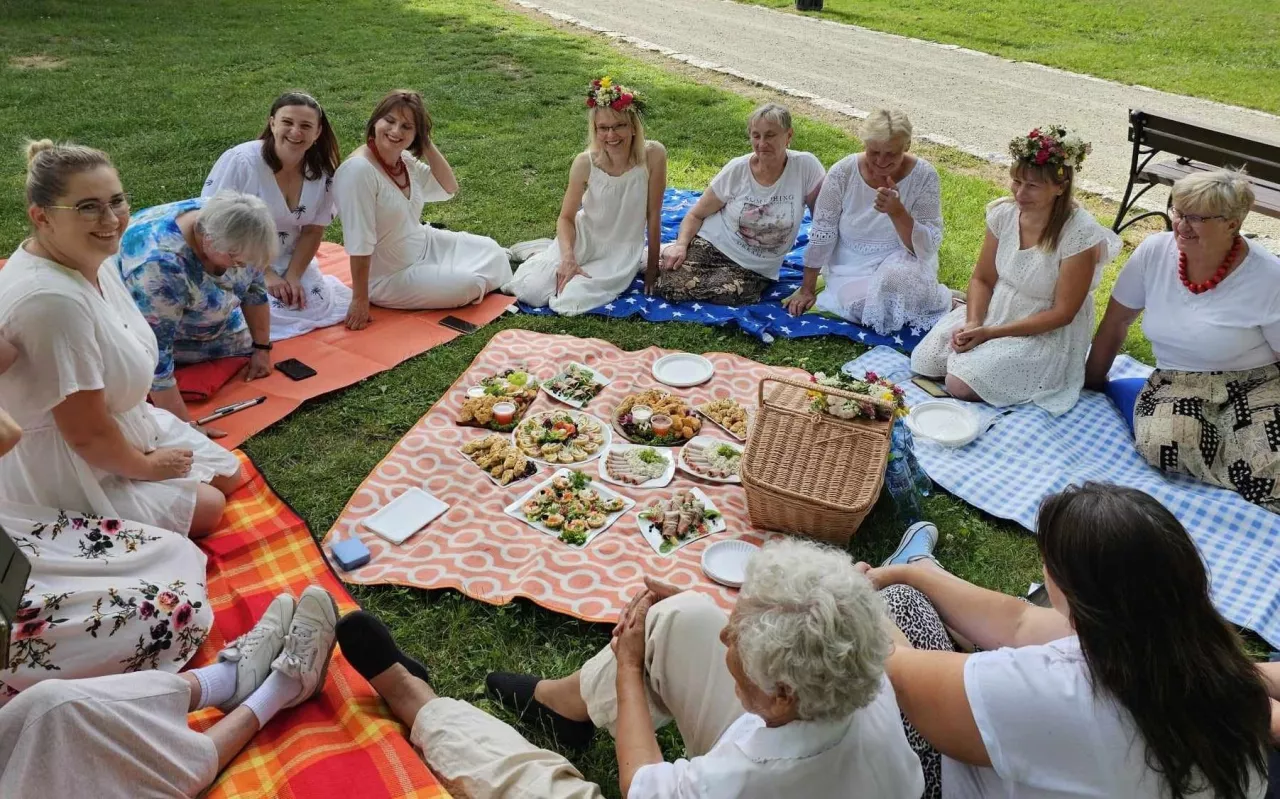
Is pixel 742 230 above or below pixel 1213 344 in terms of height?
below

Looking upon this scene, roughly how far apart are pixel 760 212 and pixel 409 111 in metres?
2.75

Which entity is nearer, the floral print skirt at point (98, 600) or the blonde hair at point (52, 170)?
the floral print skirt at point (98, 600)

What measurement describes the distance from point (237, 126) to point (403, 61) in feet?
12.4

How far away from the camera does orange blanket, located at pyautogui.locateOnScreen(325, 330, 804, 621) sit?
13.6 ft

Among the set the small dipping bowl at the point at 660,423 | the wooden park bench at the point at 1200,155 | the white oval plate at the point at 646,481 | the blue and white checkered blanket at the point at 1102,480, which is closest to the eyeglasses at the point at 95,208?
the white oval plate at the point at 646,481

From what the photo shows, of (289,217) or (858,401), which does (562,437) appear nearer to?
(858,401)

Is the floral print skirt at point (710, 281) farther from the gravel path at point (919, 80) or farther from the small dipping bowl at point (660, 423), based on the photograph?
the gravel path at point (919, 80)

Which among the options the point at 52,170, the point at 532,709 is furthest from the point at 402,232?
the point at 532,709

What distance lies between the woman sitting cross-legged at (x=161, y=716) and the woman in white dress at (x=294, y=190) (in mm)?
3155

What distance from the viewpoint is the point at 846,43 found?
51.0 feet

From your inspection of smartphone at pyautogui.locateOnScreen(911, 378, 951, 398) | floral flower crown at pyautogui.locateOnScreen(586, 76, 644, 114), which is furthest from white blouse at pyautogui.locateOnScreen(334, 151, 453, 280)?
smartphone at pyautogui.locateOnScreen(911, 378, 951, 398)

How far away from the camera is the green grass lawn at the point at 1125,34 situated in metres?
13.5

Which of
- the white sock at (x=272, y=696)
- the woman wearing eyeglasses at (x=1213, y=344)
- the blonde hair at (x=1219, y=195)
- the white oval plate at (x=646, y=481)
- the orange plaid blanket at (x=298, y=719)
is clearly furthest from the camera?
the white oval plate at (x=646, y=481)

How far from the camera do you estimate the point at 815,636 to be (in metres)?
2.07
